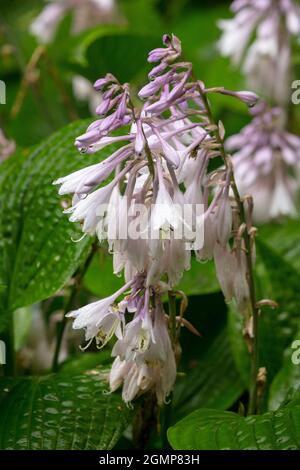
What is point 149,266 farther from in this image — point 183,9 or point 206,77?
point 183,9

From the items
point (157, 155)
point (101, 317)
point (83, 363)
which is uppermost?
point (157, 155)

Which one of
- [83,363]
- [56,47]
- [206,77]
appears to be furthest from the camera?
[56,47]

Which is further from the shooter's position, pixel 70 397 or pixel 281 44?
pixel 281 44

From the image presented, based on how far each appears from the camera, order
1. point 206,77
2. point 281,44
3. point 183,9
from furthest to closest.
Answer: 1. point 183,9
2. point 206,77
3. point 281,44

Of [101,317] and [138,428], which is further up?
[101,317]

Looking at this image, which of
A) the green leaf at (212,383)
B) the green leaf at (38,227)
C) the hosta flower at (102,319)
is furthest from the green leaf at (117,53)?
the hosta flower at (102,319)
